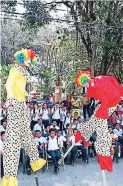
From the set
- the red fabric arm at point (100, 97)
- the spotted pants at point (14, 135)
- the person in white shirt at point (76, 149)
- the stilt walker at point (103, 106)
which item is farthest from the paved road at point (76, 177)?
the red fabric arm at point (100, 97)

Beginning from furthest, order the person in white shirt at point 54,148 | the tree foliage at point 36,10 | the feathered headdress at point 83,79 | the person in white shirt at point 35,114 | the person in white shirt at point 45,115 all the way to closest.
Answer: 1. the tree foliage at point 36,10
2. the person in white shirt at point 45,115
3. the person in white shirt at point 35,114
4. the person in white shirt at point 54,148
5. the feathered headdress at point 83,79

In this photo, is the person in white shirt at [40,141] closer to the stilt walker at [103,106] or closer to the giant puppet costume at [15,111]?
the stilt walker at [103,106]

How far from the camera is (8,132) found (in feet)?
22.2

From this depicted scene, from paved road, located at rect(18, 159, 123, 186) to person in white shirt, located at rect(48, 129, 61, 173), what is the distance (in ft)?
0.95

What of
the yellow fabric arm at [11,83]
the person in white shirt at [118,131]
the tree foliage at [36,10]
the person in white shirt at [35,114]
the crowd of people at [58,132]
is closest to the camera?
the yellow fabric arm at [11,83]

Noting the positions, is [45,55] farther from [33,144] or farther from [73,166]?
[33,144]

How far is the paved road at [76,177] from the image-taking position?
8211mm

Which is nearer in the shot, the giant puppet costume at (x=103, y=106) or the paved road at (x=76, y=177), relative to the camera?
the giant puppet costume at (x=103, y=106)

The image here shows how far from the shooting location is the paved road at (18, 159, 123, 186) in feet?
26.9

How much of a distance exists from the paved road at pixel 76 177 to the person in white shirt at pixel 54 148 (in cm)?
29

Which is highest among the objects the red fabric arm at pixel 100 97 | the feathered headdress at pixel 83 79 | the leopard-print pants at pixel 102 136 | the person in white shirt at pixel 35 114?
the feathered headdress at pixel 83 79

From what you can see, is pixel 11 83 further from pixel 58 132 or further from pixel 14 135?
pixel 58 132

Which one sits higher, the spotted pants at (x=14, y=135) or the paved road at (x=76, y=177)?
the spotted pants at (x=14, y=135)

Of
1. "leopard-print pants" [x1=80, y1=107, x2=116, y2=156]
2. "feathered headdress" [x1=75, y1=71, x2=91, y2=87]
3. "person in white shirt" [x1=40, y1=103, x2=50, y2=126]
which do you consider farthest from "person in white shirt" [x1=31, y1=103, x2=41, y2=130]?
"leopard-print pants" [x1=80, y1=107, x2=116, y2=156]
